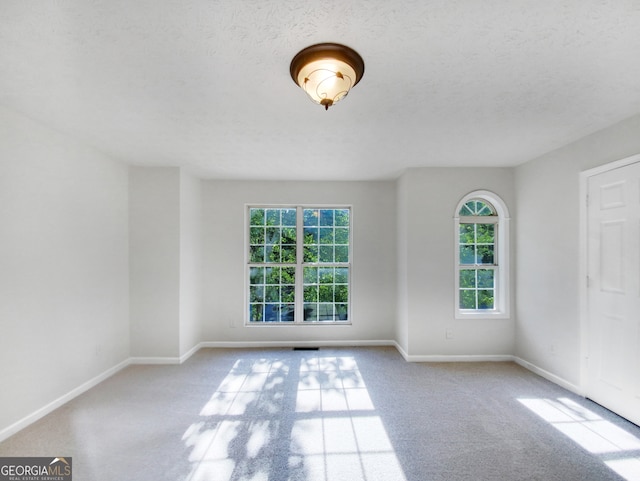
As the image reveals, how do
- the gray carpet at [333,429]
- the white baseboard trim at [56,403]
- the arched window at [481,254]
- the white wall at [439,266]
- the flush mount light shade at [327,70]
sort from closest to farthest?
the flush mount light shade at [327,70]
the gray carpet at [333,429]
the white baseboard trim at [56,403]
the white wall at [439,266]
the arched window at [481,254]

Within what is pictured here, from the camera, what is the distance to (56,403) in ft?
8.65

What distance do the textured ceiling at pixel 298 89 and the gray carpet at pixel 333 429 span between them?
250 centimetres

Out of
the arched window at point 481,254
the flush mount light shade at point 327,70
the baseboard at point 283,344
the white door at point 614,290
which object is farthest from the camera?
the baseboard at point 283,344

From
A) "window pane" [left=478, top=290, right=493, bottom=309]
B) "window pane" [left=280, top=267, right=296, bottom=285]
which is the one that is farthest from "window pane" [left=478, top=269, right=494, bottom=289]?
"window pane" [left=280, top=267, right=296, bottom=285]

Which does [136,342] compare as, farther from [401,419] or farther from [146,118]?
[401,419]

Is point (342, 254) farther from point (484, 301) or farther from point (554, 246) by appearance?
point (554, 246)

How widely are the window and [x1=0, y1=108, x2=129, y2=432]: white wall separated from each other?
70.0 inches

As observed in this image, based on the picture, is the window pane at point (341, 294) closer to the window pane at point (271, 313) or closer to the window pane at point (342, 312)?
the window pane at point (342, 312)

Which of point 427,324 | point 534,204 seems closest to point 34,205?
point 427,324

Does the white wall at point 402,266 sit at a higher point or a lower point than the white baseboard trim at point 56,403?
higher

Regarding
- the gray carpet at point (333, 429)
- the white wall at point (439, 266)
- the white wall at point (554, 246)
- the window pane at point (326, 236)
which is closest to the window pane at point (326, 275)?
the window pane at point (326, 236)

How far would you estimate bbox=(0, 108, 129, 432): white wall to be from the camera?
226cm

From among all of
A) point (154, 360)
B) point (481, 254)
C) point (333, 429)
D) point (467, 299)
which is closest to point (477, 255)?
point (481, 254)

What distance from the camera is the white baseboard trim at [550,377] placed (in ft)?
9.53
